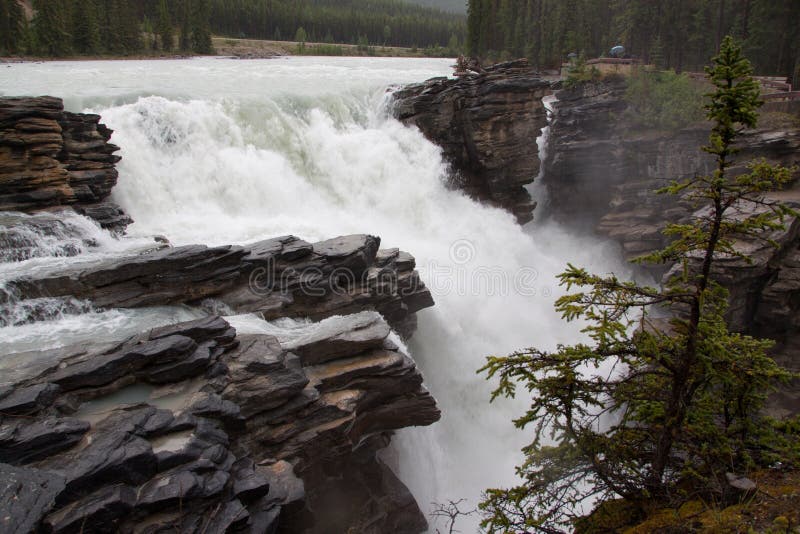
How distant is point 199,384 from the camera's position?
1023cm

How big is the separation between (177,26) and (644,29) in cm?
6774

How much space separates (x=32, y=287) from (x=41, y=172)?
23.5ft

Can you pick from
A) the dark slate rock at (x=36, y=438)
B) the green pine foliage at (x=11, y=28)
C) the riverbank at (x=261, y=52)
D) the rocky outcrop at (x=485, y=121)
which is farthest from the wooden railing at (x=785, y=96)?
the green pine foliage at (x=11, y=28)

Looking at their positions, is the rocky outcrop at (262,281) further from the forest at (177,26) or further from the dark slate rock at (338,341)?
the forest at (177,26)

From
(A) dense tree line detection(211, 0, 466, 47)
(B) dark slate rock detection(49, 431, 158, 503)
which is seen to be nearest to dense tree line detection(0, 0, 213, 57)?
(A) dense tree line detection(211, 0, 466, 47)

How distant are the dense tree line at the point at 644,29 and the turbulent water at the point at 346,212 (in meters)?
24.3

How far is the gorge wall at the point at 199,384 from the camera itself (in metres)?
7.85

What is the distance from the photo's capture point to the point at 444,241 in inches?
993

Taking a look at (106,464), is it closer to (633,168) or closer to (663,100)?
(633,168)

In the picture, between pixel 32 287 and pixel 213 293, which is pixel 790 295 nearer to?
pixel 213 293

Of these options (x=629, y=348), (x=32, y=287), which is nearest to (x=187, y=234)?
(x=32, y=287)

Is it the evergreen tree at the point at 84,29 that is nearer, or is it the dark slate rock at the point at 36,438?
the dark slate rock at the point at 36,438

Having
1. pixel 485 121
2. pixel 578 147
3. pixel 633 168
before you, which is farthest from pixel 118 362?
pixel 633 168

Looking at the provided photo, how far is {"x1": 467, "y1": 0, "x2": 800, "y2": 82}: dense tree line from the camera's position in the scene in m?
39.0
